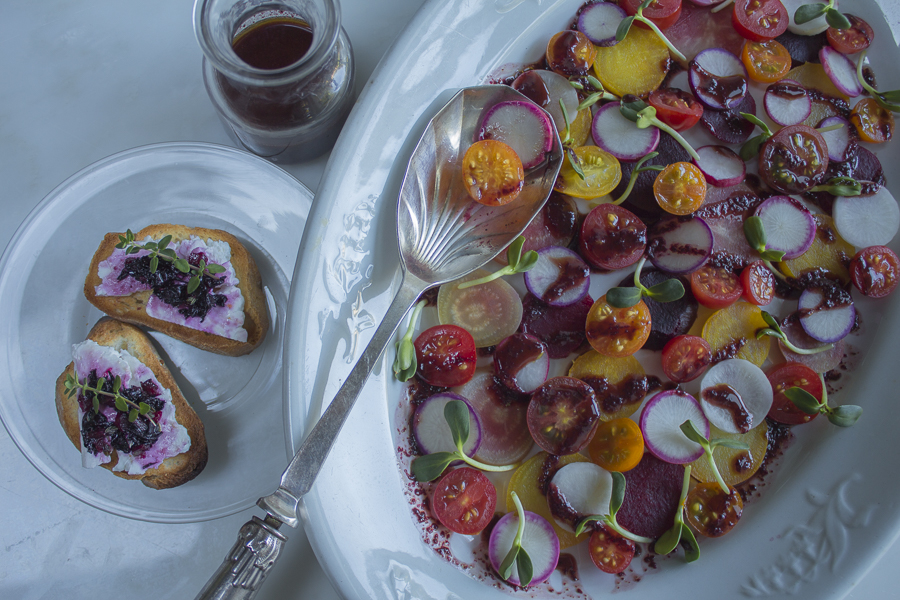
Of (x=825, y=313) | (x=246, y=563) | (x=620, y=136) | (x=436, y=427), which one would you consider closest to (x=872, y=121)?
(x=825, y=313)

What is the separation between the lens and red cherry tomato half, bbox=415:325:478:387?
3.42 ft

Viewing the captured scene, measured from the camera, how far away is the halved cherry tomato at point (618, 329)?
1.07m

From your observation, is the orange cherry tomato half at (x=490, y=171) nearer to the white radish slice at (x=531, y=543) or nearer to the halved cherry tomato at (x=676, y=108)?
the halved cherry tomato at (x=676, y=108)

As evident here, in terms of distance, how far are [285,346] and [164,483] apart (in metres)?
0.45

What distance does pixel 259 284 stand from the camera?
120cm

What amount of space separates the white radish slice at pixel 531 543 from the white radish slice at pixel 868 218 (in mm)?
901

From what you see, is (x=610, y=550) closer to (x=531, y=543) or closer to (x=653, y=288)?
(x=531, y=543)

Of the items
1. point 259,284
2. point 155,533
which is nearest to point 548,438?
point 259,284

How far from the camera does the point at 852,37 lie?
1.21 meters

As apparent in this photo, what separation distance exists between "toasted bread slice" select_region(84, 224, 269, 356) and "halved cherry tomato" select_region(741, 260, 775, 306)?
40.6 inches

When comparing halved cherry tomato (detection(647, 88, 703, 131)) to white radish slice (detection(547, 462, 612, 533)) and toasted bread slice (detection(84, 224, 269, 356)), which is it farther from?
toasted bread slice (detection(84, 224, 269, 356))

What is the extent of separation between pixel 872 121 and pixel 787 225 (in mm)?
334

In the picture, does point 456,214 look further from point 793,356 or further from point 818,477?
point 818,477

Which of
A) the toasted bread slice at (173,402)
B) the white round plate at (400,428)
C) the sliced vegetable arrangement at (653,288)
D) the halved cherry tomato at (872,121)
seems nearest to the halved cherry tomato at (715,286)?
the sliced vegetable arrangement at (653,288)
